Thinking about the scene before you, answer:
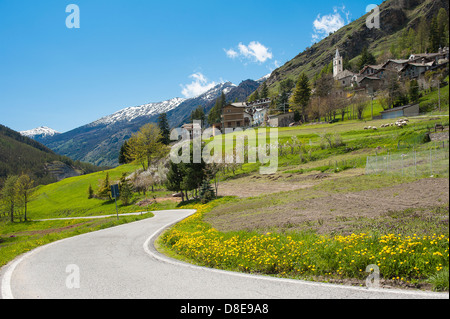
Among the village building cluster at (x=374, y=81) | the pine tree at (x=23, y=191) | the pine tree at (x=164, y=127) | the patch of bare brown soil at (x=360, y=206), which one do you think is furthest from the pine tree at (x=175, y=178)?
the pine tree at (x=164, y=127)

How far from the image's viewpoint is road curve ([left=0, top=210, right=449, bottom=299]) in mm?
5288

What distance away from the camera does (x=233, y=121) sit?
368 feet

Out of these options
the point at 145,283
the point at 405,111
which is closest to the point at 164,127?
the point at 405,111

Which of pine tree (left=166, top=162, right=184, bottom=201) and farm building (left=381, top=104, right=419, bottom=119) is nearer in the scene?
pine tree (left=166, top=162, right=184, bottom=201)

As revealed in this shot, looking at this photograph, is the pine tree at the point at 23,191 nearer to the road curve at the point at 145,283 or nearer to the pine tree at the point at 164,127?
the pine tree at the point at 164,127

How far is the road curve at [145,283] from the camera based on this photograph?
5288 mm

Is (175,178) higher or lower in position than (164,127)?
lower

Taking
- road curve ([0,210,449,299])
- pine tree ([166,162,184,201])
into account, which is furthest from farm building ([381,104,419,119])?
road curve ([0,210,449,299])

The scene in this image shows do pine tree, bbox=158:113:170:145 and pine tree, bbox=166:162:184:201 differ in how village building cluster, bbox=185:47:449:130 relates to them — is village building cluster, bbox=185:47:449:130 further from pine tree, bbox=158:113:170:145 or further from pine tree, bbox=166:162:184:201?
pine tree, bbox=166:162:184:201

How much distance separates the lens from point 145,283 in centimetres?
662

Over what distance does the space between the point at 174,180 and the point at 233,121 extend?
75156mm

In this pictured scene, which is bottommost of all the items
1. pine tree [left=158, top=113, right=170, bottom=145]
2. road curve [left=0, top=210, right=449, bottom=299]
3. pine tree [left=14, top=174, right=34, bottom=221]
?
pine tree [left=14, top=174, right=34, bottom=221]

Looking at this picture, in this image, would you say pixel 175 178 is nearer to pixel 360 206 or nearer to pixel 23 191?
pixel 360 206
